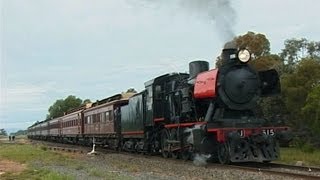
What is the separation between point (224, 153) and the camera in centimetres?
1617

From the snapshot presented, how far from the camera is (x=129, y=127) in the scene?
25859 mm

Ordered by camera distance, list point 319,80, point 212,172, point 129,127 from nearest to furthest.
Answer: point 212,172
point 129,127
point 319,80

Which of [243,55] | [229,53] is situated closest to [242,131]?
[243,55]

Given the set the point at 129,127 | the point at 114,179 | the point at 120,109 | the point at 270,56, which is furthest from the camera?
the point at 270,56

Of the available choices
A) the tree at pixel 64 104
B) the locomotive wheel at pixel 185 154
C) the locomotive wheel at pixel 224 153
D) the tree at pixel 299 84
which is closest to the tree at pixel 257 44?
the tree at pixel 299 84

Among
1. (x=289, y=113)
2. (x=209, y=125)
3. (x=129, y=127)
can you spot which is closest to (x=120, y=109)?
(x=129, y=127)

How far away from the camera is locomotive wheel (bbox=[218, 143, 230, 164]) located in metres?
15.8

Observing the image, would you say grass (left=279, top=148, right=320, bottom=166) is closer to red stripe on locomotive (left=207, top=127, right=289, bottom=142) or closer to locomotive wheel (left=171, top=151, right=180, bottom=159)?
red stripe on locomotive (left=207, top=127, right=289, bottom=142)

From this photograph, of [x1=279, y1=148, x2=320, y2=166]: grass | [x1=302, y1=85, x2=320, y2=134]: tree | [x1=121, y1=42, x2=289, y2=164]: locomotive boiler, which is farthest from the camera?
[x1=302, y1=85, x2=320, y2=134]: tree

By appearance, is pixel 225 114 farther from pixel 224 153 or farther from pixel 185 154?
pixel 185 154

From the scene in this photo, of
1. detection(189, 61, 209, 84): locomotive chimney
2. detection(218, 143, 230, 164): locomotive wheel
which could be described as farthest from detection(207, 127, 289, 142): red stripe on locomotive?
detection(189, 61, 209, 84): locomotive chimney

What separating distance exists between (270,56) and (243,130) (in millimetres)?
23836

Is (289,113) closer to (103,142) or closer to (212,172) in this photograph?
(103,142)

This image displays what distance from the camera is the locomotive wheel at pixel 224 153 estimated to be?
51.9 ft
